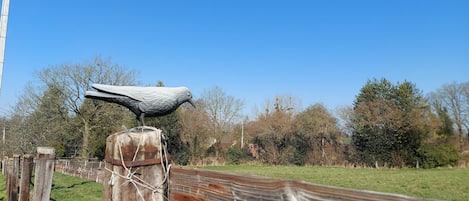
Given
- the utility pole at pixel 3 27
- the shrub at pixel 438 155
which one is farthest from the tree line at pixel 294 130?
the utility pole at pixel 3 27

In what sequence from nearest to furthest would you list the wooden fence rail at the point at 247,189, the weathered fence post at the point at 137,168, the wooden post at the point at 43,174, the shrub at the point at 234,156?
the wooden fence rail at the point at 247,189 → the weathered fence post at the point at 137,168 → the wooden post at the point at 43,174 → the shrub at the point at 234,156

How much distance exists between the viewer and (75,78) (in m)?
30.5

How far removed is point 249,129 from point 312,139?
25.0 ft

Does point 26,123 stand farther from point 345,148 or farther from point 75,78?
point 345,148

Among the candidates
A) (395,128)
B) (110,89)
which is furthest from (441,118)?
(110,89)

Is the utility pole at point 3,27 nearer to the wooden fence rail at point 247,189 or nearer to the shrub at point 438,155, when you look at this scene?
the wooden fence rail at point 247,189

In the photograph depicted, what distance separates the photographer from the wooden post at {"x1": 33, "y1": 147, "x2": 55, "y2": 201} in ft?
12.4

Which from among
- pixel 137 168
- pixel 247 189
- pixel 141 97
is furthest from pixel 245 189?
pixel 141 97

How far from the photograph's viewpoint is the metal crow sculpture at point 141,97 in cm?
240

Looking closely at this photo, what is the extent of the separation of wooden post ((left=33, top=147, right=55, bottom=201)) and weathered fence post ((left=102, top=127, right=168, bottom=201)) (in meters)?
2.13

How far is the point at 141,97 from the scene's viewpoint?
247cm

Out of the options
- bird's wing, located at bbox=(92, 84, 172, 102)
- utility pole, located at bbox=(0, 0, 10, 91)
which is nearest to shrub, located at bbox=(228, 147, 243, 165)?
utility pole, located at bbox=(0, 0, 10, 91)

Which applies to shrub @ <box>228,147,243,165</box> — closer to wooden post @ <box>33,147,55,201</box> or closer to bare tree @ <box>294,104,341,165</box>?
bare tree @ <box>294,104,341,165</box>

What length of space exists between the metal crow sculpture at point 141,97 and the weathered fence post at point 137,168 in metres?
0.40
